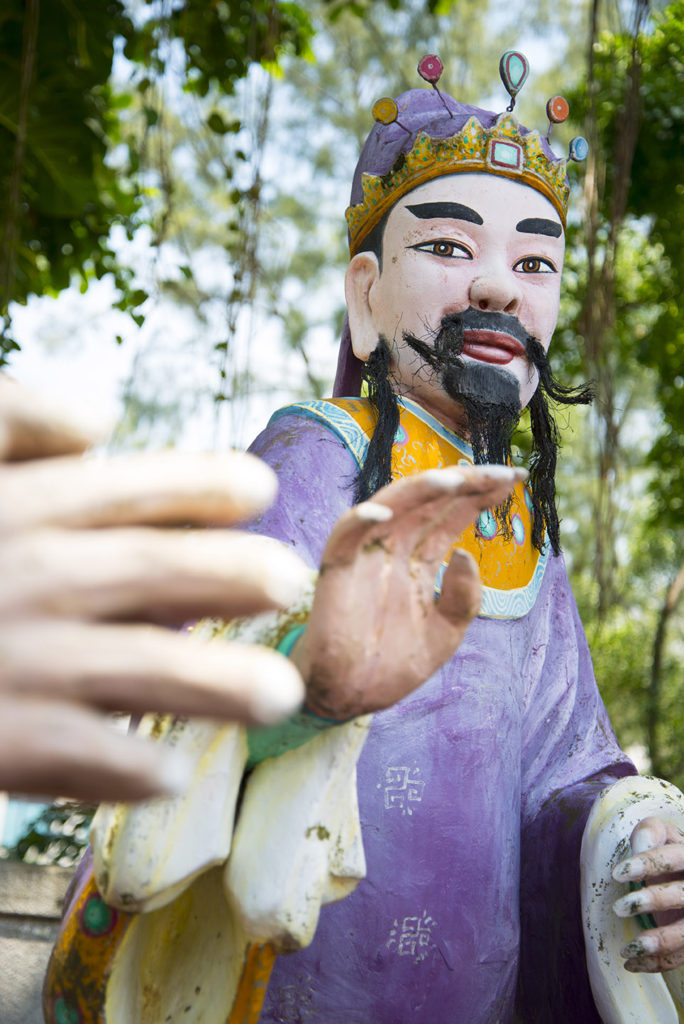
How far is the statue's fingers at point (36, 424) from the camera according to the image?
81 centimetres

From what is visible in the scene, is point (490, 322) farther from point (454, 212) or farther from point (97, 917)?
point (97, 917)

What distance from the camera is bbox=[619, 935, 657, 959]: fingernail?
57.2 inches

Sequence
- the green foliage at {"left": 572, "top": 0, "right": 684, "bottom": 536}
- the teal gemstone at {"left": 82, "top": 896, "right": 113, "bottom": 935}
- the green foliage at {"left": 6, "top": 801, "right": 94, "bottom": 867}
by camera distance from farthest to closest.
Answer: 1. the green foliage at {"left": 572, "top": 0, "right": 684, "bottom": 536}
2. the green foliage at {"left": 6, "top": 801, "right": 94, "bottom": 867}
3. the teal gemstone at {"left": 82, "top": 896, "right": 113, "bottom": 935}

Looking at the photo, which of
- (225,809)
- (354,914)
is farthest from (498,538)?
(225,809)

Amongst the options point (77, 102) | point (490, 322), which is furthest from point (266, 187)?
point (490, 322)

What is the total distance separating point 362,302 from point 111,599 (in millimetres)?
1320

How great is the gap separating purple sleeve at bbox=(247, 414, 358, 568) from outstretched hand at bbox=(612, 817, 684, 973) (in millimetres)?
617

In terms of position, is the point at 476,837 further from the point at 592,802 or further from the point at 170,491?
the point at 170,491

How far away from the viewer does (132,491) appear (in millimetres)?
826

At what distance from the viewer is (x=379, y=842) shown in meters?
1.52

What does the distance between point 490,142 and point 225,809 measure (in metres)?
1.28

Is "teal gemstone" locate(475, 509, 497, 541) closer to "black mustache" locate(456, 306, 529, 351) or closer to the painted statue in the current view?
the painted statue

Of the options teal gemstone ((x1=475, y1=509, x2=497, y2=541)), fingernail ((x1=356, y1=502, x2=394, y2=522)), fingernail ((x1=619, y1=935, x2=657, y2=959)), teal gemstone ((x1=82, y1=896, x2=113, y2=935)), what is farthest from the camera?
teal gemstone ((x1=475, y1=509, x2=497, y2=541))

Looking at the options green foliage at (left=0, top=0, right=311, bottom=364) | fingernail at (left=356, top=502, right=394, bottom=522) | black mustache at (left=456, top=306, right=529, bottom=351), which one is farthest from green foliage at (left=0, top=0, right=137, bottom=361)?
fingernail at (left=356, top=502, right=394, bottom=522)
